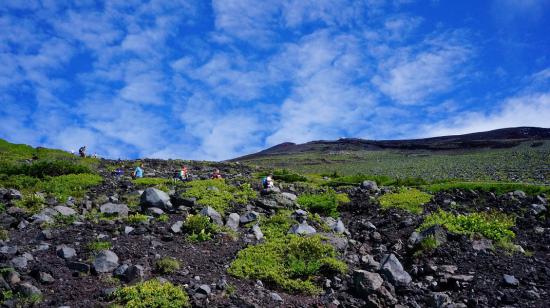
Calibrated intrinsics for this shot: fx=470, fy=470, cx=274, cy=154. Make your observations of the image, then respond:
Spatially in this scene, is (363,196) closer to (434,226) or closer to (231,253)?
(434,226)

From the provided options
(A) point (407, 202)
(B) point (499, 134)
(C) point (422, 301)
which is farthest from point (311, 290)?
(B) point (499, 134)

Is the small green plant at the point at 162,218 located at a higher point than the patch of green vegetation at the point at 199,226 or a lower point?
higher

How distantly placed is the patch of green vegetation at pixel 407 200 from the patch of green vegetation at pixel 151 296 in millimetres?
10900

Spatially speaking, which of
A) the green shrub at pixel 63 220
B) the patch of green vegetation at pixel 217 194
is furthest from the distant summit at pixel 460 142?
the green shrub at pixel 63 220

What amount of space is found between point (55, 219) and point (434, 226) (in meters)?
11.3

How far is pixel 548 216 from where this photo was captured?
1672cm

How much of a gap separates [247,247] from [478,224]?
7.44 m

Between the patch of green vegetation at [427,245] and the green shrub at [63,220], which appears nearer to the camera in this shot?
the patch of green vegetation at [427,245]

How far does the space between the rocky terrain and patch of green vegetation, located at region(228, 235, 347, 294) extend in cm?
14

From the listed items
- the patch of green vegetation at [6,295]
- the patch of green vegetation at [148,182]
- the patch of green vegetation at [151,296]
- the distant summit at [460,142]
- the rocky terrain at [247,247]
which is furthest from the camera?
the distant summit at [460,142]

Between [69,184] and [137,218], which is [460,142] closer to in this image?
[69,184]

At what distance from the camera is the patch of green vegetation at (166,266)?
1080 cm

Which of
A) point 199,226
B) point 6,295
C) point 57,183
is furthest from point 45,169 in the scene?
point 6,295

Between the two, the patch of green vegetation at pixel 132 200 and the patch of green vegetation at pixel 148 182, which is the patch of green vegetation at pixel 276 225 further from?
the patch of green vegetation at pixel 148 182
